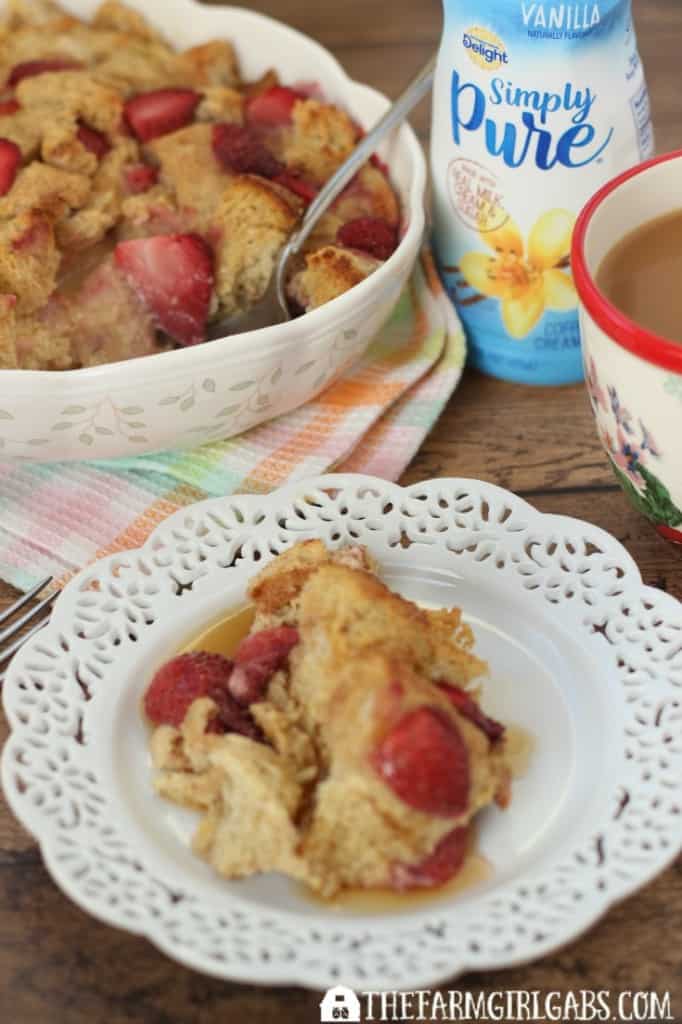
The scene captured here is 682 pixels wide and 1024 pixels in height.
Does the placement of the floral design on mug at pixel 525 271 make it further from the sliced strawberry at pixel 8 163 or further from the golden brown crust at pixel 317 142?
the sliced strawberry at pixel 8 163

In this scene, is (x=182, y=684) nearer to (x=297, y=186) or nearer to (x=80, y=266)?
(x=80, y=266)

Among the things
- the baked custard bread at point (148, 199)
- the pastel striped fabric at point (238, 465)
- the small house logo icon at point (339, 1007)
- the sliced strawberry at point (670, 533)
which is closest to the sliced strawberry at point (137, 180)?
the baked custard bread at point (148, 199)

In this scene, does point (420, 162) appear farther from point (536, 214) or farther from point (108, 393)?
point (108, 393)

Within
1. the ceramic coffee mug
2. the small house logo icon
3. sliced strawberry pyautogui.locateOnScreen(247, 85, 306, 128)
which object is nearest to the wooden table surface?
the small house logo icon

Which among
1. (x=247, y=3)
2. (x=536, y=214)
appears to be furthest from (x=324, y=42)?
(x=536, y=214)

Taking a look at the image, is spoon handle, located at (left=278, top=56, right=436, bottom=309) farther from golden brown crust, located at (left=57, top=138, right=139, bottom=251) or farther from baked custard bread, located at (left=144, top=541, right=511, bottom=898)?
baked custard bread, located at (left=144, top=541, right=511, bottom=898)
